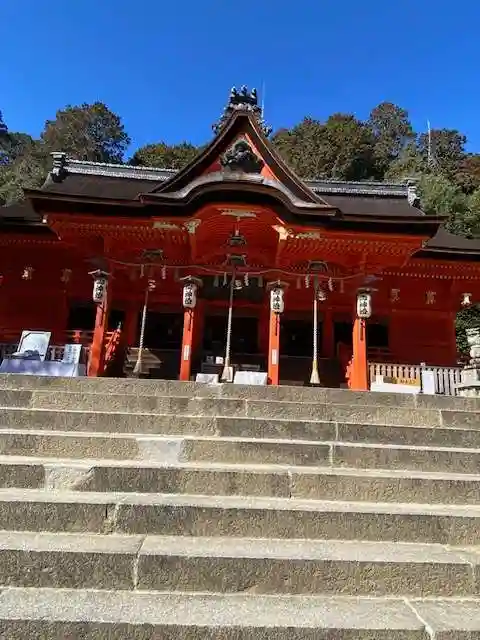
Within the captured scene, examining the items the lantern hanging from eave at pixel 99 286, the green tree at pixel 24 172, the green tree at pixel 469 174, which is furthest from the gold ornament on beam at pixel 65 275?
the green tree at pixel 469 174

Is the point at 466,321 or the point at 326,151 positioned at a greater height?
the point at 326,151

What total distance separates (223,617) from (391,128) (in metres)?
72.2

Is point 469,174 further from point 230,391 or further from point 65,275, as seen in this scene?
point 230,391

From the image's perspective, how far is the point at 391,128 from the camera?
210 feet

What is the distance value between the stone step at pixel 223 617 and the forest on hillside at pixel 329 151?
38187 mm

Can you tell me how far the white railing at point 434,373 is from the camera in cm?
981

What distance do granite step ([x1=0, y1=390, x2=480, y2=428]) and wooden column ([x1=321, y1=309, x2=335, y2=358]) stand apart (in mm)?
7278

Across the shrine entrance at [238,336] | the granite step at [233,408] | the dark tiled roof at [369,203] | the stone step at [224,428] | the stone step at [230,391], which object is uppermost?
the dark tiled roof at [369,203]

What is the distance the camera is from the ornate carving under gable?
11867 mm

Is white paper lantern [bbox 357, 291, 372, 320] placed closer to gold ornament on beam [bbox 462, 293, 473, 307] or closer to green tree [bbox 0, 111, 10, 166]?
gold ornament on beam [bbox 462, 293, 473, 307]

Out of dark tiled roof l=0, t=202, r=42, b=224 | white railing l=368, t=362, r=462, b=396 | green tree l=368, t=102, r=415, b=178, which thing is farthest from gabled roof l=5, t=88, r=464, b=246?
green tree l=368, t=102, r=415, b=178

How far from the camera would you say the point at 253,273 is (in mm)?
11938

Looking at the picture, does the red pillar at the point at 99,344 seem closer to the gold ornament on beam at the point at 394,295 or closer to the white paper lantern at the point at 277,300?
the white paper lantern at the point at 277,300

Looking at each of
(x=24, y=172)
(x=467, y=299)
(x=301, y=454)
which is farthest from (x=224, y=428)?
(x=24, y=172)
